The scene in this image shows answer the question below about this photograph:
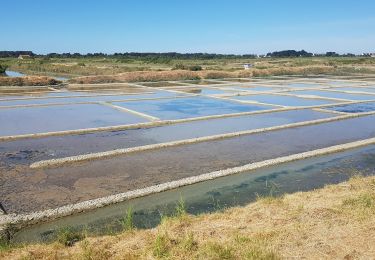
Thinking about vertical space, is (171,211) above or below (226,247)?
below

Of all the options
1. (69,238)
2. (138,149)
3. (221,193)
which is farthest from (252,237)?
(138,149)

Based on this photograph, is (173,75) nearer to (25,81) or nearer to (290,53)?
(25,81)

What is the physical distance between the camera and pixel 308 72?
34000 mm

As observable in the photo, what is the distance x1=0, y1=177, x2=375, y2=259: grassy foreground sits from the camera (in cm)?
314

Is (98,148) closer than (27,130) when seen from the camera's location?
Yes

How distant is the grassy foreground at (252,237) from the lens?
3141 mm

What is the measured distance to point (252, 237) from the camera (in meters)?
3.42

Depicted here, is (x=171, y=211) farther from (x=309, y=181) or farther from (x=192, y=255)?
(x=309, y=181)

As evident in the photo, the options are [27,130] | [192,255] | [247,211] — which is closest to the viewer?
[192,255]

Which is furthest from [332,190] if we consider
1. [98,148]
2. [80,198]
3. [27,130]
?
[27,130]

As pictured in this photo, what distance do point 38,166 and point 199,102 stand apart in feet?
30.5

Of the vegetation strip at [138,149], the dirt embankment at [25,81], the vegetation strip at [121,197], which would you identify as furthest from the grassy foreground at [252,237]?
the dirt embankment at [25,81]

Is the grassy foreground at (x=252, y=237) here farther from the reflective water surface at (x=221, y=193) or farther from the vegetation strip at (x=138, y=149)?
the vegetation strip at (x=138, y=149)

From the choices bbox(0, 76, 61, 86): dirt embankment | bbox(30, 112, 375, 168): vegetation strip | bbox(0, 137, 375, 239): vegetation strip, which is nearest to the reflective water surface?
bbox(0, 137, 375, 239): vegetation strip
